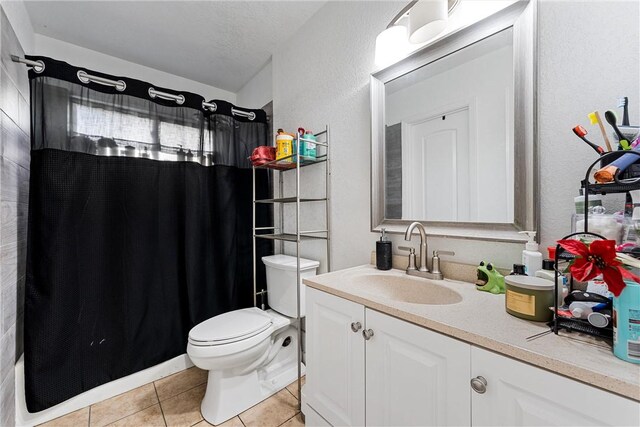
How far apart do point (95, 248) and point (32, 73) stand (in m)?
0.99

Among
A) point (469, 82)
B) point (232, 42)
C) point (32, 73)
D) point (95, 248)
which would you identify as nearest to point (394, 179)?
point (469, 82)

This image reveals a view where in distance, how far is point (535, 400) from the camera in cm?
55

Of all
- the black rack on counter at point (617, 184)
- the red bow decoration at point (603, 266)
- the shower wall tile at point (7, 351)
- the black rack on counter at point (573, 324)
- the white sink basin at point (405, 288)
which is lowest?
the shower wall tile at point (7, 351)

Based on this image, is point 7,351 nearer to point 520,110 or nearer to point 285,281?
point 285,281

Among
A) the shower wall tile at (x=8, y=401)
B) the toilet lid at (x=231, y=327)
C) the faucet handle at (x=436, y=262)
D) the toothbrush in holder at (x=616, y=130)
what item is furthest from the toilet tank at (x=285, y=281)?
the toothbrush in holder at (x=616, y=130)

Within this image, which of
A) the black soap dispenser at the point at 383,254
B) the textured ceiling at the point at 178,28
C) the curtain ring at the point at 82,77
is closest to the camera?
the black soap dispenser at the point at 383,254

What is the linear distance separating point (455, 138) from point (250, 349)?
145cm

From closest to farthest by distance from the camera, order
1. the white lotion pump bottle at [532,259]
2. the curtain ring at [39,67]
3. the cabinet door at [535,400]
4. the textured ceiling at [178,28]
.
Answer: the cabinet door at [535,400], the white lotion pump bottle at [532,259], the curtain ring at [39,67], the textured ceiling at [178,28]

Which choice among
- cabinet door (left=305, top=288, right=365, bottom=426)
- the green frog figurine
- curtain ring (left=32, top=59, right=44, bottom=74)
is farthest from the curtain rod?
the green frog figurine

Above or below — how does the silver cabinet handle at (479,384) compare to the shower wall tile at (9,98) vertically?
below

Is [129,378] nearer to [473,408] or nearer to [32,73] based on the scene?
[32,73]

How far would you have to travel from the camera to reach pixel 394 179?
52.4 inches

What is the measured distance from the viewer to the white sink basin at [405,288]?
3.40ft

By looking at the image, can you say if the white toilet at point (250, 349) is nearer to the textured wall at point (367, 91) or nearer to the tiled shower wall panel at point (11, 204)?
the textured wall at point (367, 91)
